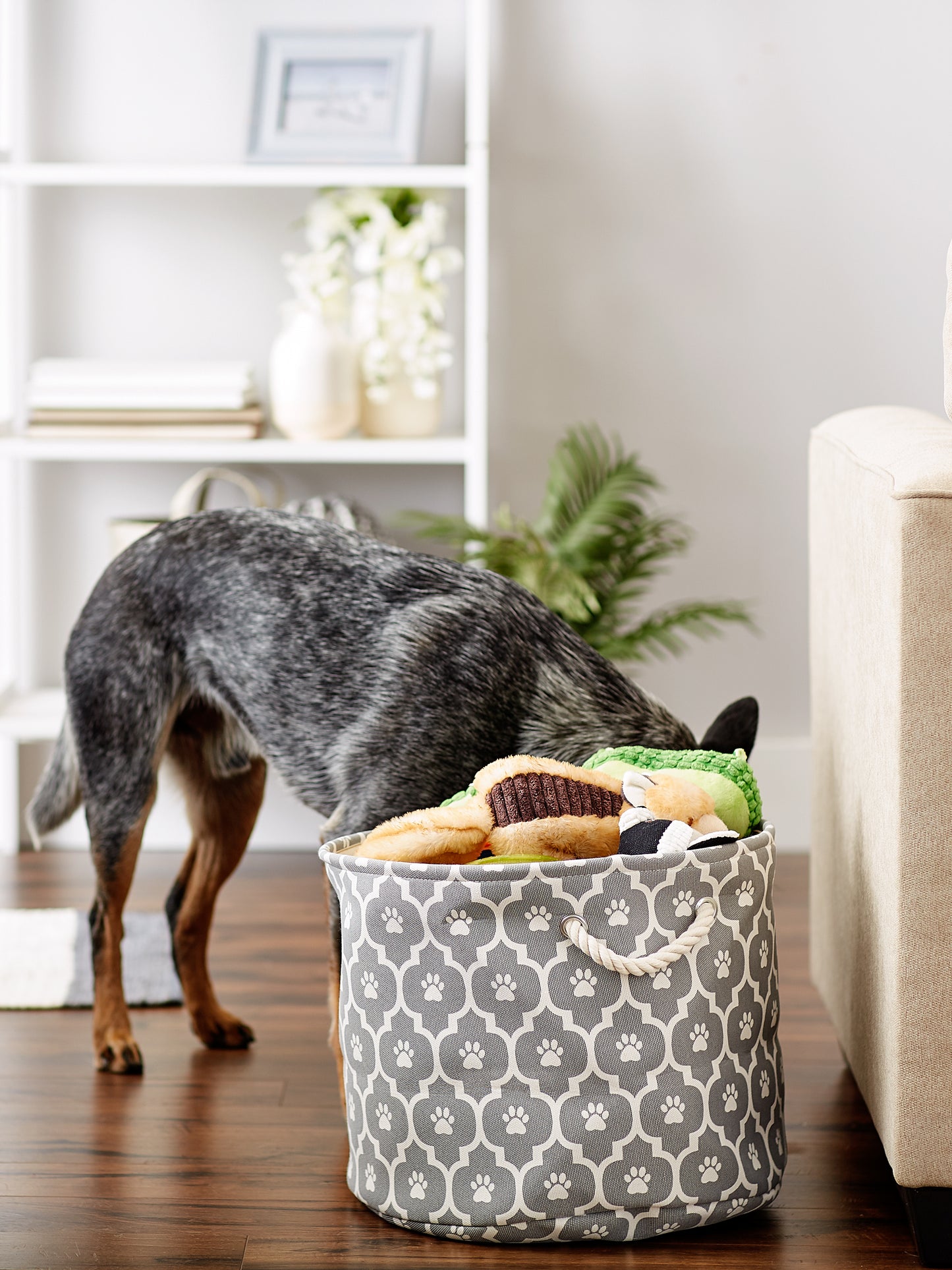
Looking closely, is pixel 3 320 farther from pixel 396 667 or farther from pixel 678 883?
pixel 678 883

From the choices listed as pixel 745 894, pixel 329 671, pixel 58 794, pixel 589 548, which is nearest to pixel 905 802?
pixel 745 894

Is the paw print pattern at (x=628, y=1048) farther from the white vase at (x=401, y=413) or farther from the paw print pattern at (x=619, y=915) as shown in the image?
the white vase at (x=401, y=413)

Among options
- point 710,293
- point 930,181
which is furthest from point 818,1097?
point 930,181

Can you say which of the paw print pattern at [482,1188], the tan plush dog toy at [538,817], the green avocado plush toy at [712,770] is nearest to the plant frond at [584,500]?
the green avocado plush toy at [712,770]

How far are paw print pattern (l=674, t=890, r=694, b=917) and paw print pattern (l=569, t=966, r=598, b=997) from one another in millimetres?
102

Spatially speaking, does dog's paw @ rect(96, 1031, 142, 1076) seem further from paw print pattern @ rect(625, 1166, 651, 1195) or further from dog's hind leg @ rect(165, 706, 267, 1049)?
paw print pattern @ rect(625, 1166, 651, 1195)

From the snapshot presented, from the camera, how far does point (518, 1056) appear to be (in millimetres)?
1355

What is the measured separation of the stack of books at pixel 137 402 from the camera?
2879 mm

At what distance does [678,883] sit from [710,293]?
80.9 inches

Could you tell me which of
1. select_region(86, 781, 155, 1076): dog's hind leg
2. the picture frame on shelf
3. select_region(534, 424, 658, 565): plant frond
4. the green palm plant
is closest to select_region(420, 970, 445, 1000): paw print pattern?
select_region(86, 781, 155, 1076): dog's hind leg

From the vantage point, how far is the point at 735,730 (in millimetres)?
1680

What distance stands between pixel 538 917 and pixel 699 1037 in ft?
0.67

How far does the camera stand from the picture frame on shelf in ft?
9.57

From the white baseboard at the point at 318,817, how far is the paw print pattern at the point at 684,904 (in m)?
1.83
